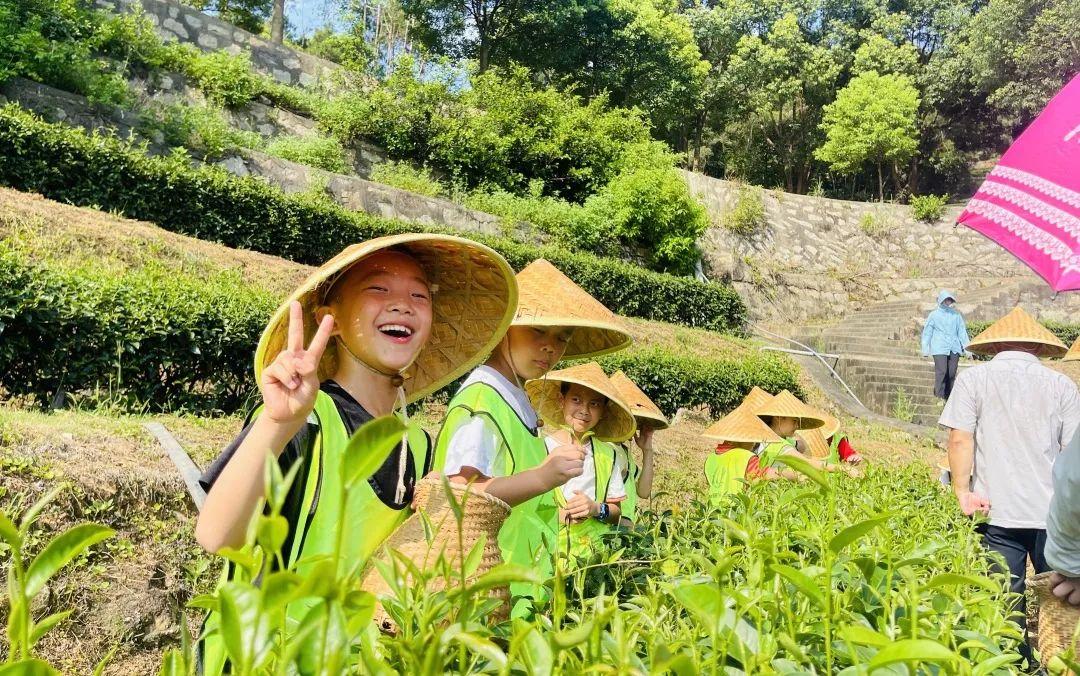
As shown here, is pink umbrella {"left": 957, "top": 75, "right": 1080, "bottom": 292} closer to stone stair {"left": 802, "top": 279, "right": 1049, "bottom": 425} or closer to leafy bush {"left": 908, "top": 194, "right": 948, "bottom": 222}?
stone stair {"left": 802, "top": 279, "right": 1049, "bottom": 425}

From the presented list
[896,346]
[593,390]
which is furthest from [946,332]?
[593,390]

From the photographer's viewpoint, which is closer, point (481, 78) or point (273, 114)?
point (273, 114)

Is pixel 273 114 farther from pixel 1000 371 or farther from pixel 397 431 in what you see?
pixel 397 431

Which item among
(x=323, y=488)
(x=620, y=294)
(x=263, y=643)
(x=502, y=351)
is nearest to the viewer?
(x=263, y=643)

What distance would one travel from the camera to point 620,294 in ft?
44.2

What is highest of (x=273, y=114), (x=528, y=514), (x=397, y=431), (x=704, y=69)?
(x=704, y=69)

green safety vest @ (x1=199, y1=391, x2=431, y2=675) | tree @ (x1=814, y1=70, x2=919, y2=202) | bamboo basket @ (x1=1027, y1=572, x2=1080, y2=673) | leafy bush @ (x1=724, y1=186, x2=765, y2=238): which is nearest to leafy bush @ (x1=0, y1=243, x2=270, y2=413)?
green safety vest @ (x1=199, y1=391, x2=431, y2=675)

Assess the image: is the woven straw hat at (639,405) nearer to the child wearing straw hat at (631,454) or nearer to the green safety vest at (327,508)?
the child wearing straw hat at (631,454)

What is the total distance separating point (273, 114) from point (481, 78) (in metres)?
4.94

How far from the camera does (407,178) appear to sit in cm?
1418

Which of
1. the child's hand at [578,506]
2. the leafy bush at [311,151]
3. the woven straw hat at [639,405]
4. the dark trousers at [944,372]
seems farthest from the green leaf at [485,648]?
the leafy bush at [311,151]

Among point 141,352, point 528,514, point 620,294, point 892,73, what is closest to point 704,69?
point 892,73

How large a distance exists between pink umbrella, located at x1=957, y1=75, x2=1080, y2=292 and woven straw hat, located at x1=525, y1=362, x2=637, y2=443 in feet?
5.70

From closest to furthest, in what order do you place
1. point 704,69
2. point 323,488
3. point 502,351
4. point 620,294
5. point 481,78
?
point 323,488 → point 502,351 → point 620,294 → point 481,78 → point 704,69
